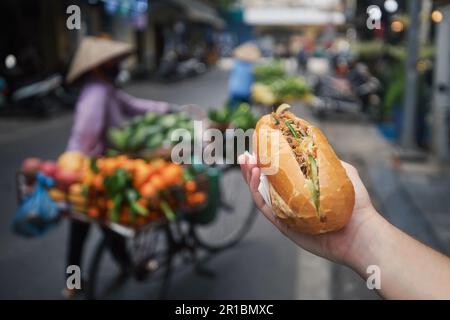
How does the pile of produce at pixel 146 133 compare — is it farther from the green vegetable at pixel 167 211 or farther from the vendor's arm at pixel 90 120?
the green vegetable at pixel 167 211

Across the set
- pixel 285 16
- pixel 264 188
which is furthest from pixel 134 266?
pixel 285 16

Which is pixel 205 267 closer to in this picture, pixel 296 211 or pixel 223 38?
pixel 296 211

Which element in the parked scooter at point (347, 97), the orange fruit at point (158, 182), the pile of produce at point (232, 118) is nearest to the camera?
the orange fruit at point (158, 182)

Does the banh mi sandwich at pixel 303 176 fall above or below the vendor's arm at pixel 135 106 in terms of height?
above

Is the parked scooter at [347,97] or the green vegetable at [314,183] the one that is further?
the parked scooter at [347,97]

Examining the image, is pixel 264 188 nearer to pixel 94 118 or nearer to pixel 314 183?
pixel 314 183

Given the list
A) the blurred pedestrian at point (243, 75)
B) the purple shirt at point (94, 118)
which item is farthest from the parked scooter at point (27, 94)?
the purple shirt at point (94, 118)
